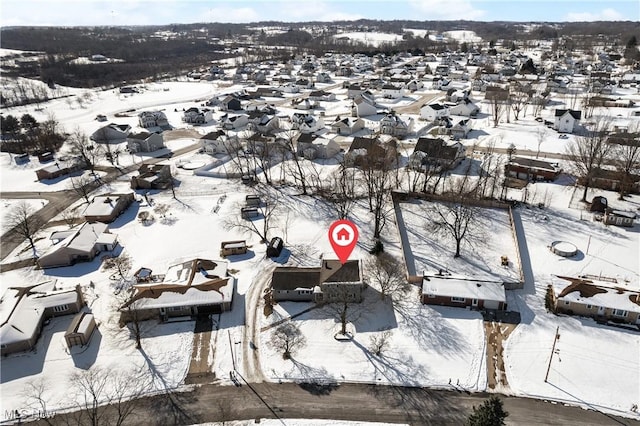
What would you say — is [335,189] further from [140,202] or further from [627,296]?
[627,296]

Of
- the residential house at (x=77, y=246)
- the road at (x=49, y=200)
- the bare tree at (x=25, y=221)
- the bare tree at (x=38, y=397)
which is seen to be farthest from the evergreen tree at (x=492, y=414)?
the road at (x=49, y=200)

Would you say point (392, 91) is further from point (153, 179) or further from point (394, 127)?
point (153, 179)

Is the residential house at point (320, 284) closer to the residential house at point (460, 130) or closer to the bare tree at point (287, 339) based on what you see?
the bare tree at point (287, 339)

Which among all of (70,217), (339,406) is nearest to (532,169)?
(339,406)

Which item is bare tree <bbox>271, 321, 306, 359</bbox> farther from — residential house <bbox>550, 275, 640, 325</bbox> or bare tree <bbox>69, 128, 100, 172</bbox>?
bare tree <bbox>69, 128, 100, 172</bbox>

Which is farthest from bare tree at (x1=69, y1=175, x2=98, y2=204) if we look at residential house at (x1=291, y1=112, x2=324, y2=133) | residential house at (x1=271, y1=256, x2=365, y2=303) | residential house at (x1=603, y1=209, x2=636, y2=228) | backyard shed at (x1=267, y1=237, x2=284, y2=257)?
residential house at (x1=603, y1=209, x2=636, y2=228)

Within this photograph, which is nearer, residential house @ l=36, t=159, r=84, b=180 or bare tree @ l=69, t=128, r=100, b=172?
residential house @ l=36, t=159, r=84, b=180
